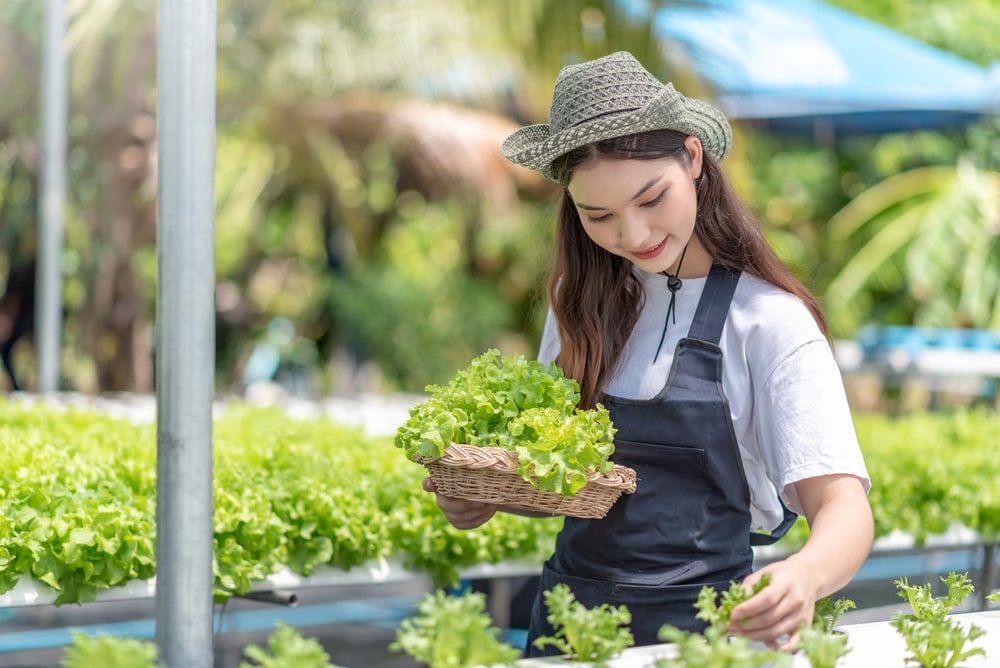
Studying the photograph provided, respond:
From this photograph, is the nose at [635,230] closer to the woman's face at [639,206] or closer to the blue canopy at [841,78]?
the woman's face at [639,206]

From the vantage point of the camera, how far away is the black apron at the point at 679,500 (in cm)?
228

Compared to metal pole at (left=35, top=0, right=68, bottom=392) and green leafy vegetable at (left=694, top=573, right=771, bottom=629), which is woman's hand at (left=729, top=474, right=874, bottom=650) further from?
metal pole at (left=35, top=0, right=68, bottom=392)

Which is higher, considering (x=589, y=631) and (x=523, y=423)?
(x=523, y=423)

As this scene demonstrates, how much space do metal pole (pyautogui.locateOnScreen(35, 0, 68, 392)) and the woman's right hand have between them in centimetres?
762

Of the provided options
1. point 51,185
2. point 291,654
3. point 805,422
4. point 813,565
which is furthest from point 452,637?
point 51,185

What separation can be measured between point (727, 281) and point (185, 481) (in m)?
1.08

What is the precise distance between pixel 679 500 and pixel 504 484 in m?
0.34

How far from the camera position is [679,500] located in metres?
2.30

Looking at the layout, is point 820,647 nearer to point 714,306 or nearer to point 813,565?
point 813,565

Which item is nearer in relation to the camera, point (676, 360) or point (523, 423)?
point (523, 423)

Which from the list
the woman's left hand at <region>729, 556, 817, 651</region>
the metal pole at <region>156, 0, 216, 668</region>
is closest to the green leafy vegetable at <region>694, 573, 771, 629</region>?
the woman's left hand at <region>729, 556, 817, 651</region>

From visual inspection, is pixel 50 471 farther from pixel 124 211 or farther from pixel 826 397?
pixel 124 211

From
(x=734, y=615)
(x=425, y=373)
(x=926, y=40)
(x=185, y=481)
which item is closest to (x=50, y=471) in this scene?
(x=185, y=481)

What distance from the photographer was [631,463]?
234 cm
